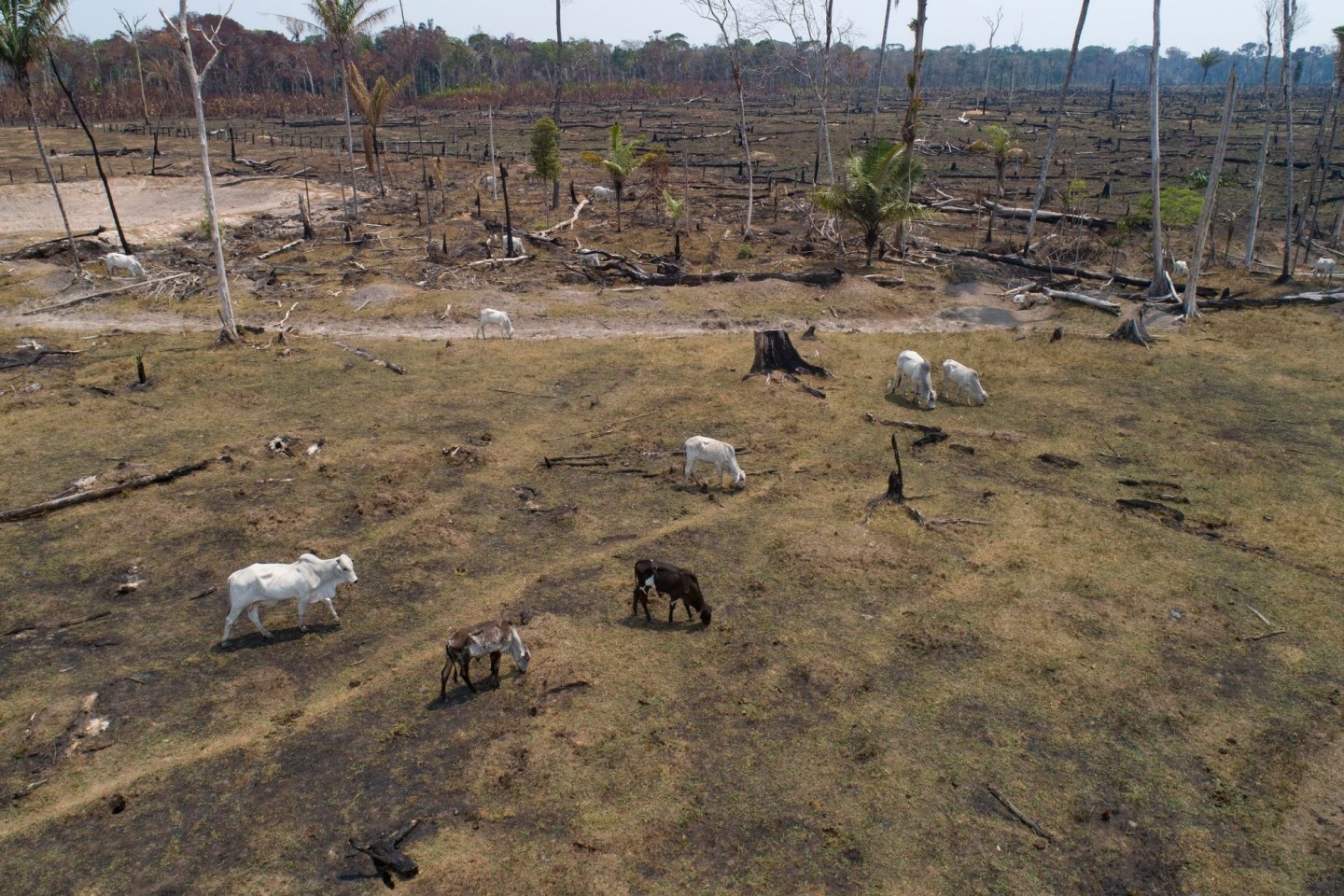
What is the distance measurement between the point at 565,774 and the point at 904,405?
15.2 m

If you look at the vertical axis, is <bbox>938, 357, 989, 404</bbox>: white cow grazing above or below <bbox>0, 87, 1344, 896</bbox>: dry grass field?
above

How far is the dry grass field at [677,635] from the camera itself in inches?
333

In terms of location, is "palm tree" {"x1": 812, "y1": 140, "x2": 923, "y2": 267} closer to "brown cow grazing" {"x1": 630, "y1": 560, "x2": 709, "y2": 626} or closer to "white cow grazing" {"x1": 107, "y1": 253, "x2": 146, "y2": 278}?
"brown cow grazing" {"x1": 630, "y1": 560, "x2": 709, "y2": 626}

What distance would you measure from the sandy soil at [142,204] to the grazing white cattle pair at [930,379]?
33.6m

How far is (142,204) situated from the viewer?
147ft

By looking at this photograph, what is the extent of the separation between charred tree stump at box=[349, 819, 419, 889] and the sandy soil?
36.7 meters

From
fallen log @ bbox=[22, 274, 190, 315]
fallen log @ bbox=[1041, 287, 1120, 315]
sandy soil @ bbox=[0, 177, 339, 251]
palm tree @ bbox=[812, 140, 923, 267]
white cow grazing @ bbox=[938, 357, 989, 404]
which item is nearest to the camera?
white cow grazing @ bbox=[938, 357, 989, 404]

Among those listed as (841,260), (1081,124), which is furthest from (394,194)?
(1081,124)

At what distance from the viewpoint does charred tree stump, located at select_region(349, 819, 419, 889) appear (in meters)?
7.92

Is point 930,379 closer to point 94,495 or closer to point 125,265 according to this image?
point 94,495

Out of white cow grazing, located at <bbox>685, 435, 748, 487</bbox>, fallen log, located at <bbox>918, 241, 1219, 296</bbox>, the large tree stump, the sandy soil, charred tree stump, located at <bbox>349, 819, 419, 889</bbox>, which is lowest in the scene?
charred tree stump, located at <bbox>349, 819, 419, 889</bbox>

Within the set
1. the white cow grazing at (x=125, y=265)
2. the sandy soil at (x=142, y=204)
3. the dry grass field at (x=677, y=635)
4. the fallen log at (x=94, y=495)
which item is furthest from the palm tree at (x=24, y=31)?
the fallen log at (x=94, y=495)

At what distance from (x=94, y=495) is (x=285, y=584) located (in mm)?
6396

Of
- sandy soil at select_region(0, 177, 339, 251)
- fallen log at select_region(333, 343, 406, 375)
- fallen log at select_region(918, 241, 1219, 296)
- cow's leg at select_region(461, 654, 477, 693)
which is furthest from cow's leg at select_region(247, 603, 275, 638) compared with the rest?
fallen log at select_region(918, 241, 1219, 296)
